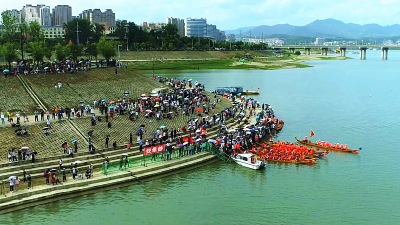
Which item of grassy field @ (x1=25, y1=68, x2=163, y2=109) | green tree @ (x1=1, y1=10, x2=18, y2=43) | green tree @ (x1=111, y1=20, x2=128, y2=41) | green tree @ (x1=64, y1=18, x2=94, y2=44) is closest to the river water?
grassy field @ (x1=25, y1=68, x2=163, y2=109)

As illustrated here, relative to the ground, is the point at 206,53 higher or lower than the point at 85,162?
higher

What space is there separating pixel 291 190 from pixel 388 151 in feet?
51.0

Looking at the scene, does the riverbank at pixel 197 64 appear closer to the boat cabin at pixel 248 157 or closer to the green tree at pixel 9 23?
the green tree at pixel 9 23

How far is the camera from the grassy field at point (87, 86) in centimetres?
4537

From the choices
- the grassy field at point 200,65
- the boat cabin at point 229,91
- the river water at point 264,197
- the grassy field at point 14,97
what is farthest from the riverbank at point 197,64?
the river water at point 264,197

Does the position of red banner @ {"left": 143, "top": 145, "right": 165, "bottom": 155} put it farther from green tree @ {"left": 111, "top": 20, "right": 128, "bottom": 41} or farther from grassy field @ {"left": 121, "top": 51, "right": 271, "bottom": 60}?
green tree @ {"left": 111, "top": 20, "right": 128, "bottom": 41}

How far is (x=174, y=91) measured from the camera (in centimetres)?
5597

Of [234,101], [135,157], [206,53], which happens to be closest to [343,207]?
[135,157]

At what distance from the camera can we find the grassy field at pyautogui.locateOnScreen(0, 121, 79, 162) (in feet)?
107

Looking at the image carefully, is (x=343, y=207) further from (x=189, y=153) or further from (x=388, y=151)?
(x=388, y=151)

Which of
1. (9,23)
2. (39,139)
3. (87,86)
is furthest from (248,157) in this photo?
(9,23)

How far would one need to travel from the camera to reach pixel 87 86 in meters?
49.8

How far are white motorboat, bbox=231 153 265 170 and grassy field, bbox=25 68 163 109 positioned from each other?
18.3 meters

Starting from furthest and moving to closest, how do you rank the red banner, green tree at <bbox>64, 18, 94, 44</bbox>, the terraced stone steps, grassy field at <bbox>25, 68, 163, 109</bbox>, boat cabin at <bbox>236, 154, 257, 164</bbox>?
green tree at <bbox>64, 18, 94, 44</bbox>, grassy field at <bbox>25, 68, 163, 109</bbox>, boat cabin at <bbox>236, 154, 257, 164</bbox>, the red banner, the terraced stone steps
